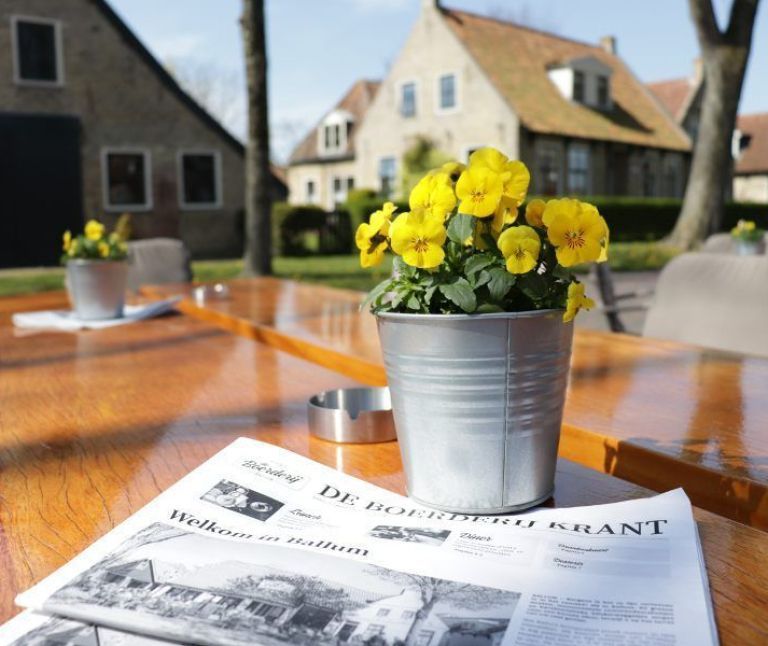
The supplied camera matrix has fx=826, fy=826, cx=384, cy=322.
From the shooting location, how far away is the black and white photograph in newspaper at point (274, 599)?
0.59 meters

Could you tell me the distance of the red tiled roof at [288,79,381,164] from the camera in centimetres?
2669

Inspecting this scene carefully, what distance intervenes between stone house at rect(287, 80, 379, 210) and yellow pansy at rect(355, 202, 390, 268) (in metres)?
23.9

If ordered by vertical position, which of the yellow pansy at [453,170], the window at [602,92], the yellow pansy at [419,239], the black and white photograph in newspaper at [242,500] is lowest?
the black and white photograph in newspaper at [242,500]

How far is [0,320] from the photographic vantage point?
8.57ft

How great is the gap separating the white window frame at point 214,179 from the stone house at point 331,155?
684cm

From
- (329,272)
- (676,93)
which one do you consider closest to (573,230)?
(329,272)

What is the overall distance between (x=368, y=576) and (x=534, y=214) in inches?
14.8

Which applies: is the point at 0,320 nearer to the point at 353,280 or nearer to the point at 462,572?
the point at 462,572

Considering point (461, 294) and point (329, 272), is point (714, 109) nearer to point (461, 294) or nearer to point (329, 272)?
point (329, 272)

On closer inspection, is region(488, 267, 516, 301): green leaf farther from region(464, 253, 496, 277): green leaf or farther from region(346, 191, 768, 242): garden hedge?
region(346, 191, 768, 242): garden hedge

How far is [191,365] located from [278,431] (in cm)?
63

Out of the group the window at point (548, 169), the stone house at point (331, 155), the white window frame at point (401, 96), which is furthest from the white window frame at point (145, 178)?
the window at point (548, 169)

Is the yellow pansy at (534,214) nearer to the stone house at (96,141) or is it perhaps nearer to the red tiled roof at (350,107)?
the stone house at (96,141)

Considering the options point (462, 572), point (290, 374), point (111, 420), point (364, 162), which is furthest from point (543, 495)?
point (364, 162)
